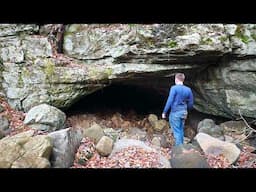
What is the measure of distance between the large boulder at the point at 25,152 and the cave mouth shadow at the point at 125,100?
635cm

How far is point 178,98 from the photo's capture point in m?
7.00

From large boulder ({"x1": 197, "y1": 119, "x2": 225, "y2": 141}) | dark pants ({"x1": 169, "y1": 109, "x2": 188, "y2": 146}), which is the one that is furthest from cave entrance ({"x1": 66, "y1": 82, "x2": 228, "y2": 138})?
dark pants ({"x1": 169, "y1": 109, "x2": 188, "y2": 146})

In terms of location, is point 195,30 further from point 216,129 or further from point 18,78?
point 18,78

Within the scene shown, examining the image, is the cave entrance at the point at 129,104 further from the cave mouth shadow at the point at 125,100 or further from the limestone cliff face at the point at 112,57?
the limestone cliff face at the point at 112,57

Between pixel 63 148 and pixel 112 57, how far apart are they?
13.8 ft

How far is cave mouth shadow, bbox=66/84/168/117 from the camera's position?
12773mm

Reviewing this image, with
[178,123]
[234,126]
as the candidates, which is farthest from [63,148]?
[234,126]

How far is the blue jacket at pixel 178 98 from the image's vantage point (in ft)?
22.8

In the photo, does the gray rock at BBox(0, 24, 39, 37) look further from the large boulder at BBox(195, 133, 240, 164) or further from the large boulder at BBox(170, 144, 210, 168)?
the large boulder at BBox(195, 133, 240, 164)

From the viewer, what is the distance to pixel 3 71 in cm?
938

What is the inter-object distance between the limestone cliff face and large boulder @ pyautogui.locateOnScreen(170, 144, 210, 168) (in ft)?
12.2

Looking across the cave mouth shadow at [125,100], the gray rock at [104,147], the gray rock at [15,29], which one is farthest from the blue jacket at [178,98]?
the cave mouth shadow at [125,100]

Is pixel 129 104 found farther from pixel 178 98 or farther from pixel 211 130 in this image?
pixel 178 98
